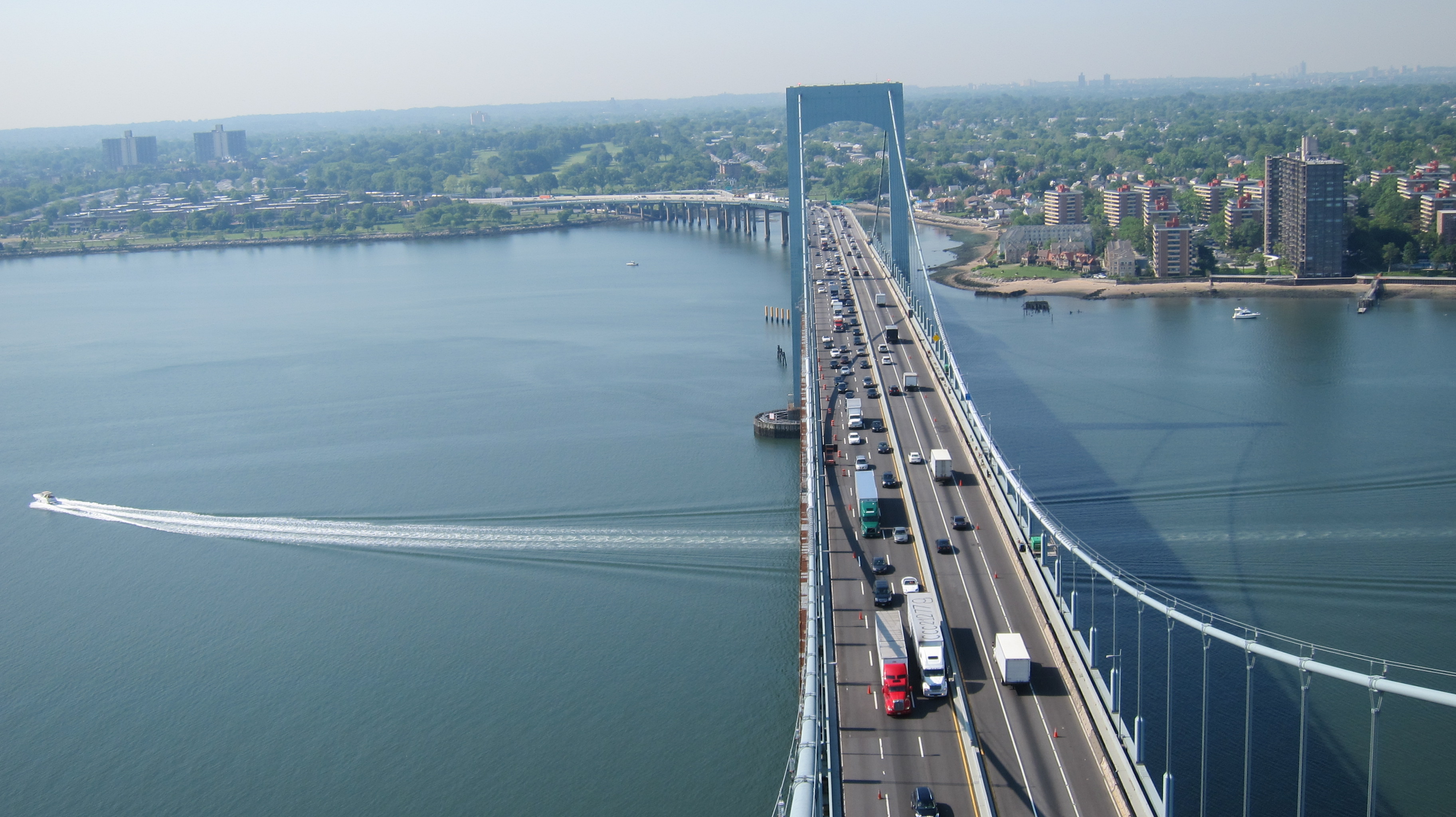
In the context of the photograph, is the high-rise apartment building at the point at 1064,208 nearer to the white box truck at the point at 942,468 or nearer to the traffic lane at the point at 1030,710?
the white box truck at the point at 942,468

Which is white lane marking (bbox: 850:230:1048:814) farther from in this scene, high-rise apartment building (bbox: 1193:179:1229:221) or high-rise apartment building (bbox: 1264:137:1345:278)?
high-rise apartment building (bbox: 1193:179:1229:221)

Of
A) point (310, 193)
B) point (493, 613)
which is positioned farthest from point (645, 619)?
point (310, 193)

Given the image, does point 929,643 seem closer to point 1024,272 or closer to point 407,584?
point 407,584

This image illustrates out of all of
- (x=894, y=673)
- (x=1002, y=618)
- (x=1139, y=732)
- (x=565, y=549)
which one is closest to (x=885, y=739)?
(x=894, y=673)

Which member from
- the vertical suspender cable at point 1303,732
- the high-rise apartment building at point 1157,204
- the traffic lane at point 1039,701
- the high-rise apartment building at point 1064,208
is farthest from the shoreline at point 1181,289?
the vertical suspender cable at point 1303,732

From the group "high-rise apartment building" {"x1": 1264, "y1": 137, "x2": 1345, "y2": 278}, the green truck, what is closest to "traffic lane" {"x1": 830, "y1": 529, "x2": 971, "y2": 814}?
the green truck

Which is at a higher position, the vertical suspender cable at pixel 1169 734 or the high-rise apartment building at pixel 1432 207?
the high-rise apartment building at pixel 1432 207

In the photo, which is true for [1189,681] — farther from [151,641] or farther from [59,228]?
[59,228]
